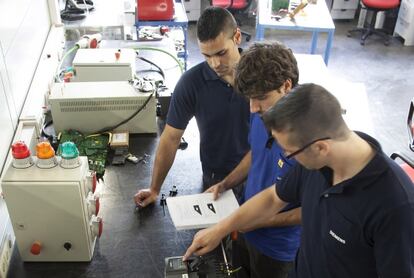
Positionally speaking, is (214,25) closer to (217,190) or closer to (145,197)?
(217,190)

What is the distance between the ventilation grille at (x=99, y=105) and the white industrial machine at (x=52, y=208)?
0.60 m

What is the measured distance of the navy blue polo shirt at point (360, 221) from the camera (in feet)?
3.01

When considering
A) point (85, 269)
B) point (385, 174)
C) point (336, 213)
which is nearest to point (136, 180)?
point (85, 269)

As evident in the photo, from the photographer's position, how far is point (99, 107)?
202 cm

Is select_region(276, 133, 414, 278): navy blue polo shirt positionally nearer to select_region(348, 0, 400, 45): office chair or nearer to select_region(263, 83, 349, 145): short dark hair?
select_region(263, 83, 349, 145): short dark hair

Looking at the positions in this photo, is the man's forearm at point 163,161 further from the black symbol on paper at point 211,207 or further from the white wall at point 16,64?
the white wall at point 16,64

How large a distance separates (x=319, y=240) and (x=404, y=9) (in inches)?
198

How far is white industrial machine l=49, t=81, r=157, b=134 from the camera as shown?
2.01m

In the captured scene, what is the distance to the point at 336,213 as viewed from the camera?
3.45 feet

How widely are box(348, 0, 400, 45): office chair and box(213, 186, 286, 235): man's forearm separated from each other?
4.51 meters

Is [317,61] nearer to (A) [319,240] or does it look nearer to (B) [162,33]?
(B) [162,33]

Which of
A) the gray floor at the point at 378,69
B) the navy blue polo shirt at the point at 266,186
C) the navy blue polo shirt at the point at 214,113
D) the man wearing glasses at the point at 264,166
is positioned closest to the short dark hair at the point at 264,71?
the man wearing glasses at the point at 264,166

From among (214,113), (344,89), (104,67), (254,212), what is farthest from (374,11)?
(254,212)

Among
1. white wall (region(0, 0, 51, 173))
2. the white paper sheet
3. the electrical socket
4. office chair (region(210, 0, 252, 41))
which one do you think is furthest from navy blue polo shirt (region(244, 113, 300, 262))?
office chair (region(210, 0, 252, 41))
